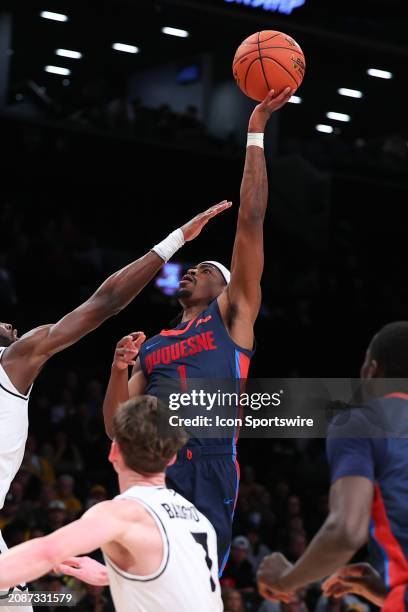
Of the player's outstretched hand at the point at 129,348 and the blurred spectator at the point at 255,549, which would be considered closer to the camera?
the player's outstretched hand at the point at 129,348

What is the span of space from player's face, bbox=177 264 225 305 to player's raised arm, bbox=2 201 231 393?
1.57 feet

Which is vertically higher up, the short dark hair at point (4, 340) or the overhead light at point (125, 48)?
the overhead light at point (125, 48)

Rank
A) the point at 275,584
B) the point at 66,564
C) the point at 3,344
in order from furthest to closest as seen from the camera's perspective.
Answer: the point at 3,344 → the point at 66,564 → the point at 275,584

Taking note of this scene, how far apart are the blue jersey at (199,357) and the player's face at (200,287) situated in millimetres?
360

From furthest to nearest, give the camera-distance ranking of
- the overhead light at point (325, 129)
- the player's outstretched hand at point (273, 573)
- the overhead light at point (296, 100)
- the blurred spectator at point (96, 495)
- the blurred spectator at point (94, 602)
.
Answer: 1. the overhead light at point (325, 129)
2. the overhead light at point (296, 100)
3. the blurred spectator at point (96, 495)
4. the blurred spectator at point (94, 602)
5. the player's outstretched hand at point (273, 573)

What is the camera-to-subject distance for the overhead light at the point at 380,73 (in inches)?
828

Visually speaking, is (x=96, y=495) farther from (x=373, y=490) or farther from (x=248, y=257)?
(x=373, y=490)

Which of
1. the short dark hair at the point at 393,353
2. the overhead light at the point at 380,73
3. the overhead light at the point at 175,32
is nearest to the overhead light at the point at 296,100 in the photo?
the overhead light at the point at 380,73

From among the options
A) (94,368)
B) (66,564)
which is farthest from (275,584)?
(94,368)

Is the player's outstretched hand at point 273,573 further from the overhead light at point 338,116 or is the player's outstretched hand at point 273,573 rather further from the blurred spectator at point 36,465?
the overhead light at point 338,116

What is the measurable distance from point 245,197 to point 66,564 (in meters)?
2.24

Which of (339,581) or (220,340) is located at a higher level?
(220,340)

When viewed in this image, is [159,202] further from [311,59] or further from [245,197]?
[245,197]

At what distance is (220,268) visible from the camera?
6.10m
